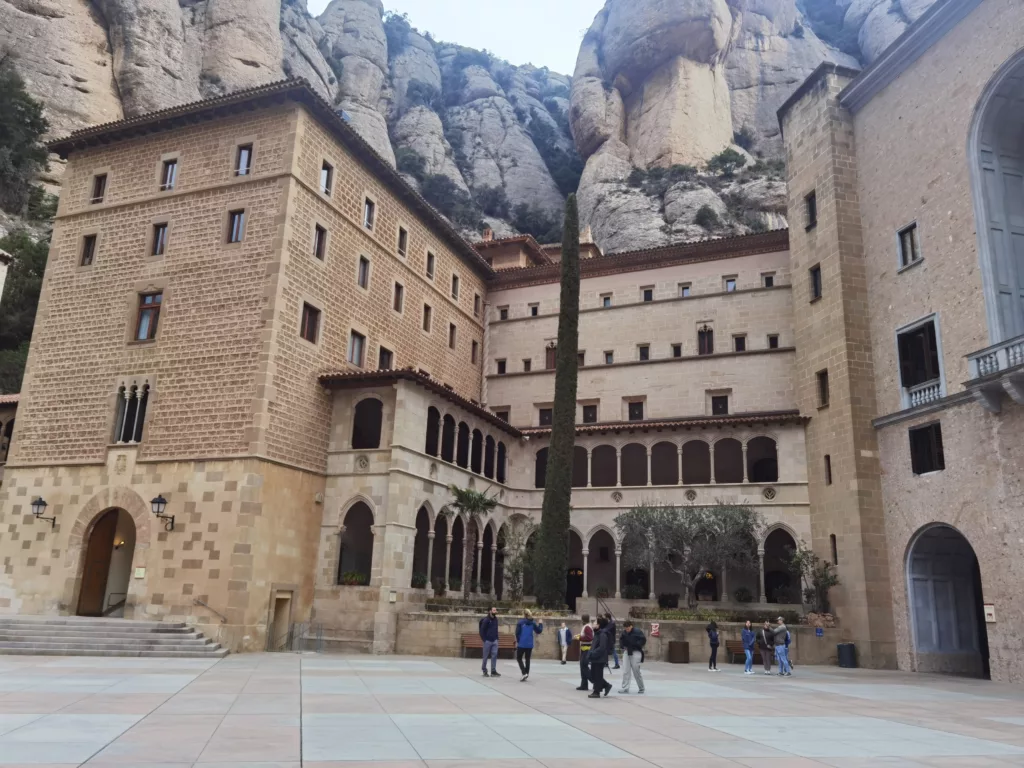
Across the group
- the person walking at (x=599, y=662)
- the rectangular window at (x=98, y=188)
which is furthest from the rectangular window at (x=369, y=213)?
the person walking at (x=599, y=662)

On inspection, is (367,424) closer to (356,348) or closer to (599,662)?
(356,348)

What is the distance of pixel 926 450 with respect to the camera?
25.1 meters

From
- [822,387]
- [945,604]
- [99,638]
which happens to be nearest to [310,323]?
[99,638]

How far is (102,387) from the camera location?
28078 millimetres

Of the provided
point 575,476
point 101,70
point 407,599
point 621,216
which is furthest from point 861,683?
point 101,70

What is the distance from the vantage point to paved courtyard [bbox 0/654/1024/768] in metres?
8.35

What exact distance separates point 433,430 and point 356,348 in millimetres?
4604

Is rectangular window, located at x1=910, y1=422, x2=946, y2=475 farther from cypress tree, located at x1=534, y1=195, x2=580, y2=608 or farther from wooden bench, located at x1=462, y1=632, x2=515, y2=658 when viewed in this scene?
wooden bench, located at x1=462, y1=632, x2=515, y2=658

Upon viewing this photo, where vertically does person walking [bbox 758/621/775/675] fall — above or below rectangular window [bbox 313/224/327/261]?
below

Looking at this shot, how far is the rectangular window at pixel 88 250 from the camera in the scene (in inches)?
1194

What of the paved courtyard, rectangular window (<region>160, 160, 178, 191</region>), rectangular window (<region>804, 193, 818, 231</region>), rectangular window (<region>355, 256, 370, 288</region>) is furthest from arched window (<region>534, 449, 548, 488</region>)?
rectangular window (<region>160, 160, 178, 191</region>)

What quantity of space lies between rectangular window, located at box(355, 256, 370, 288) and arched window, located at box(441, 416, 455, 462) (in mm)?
6323

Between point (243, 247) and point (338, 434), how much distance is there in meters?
7.35

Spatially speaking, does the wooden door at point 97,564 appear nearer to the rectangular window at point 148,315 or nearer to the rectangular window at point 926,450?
the rectangular window at point 148,315
